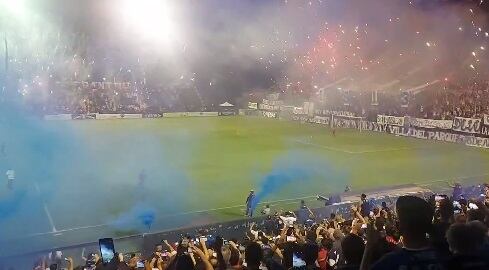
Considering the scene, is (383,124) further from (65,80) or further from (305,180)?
(65,80)

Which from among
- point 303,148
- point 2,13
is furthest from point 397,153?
point 2,13

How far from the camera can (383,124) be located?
39.5 meters

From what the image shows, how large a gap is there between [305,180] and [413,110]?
64.3 feet

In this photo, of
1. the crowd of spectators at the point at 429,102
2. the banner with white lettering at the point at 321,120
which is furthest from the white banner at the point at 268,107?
the crowd of spectators at the point at 429,102

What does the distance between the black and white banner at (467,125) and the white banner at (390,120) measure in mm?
5028

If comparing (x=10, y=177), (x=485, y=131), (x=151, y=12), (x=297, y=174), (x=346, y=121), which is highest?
(x=151, y=12)

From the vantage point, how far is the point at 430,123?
115ft

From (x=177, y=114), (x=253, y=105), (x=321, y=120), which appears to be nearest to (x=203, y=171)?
(x=321, y=120)

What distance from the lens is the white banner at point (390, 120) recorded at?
37.7 m

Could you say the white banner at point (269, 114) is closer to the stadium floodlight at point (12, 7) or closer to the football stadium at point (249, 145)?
the football stadium at point (249, 145)

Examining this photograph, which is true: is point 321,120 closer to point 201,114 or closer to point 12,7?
point 201,114

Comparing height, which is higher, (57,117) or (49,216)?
(57,117)

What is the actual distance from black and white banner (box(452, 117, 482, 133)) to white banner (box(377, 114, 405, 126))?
5.03m

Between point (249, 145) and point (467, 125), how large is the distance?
14.6m
